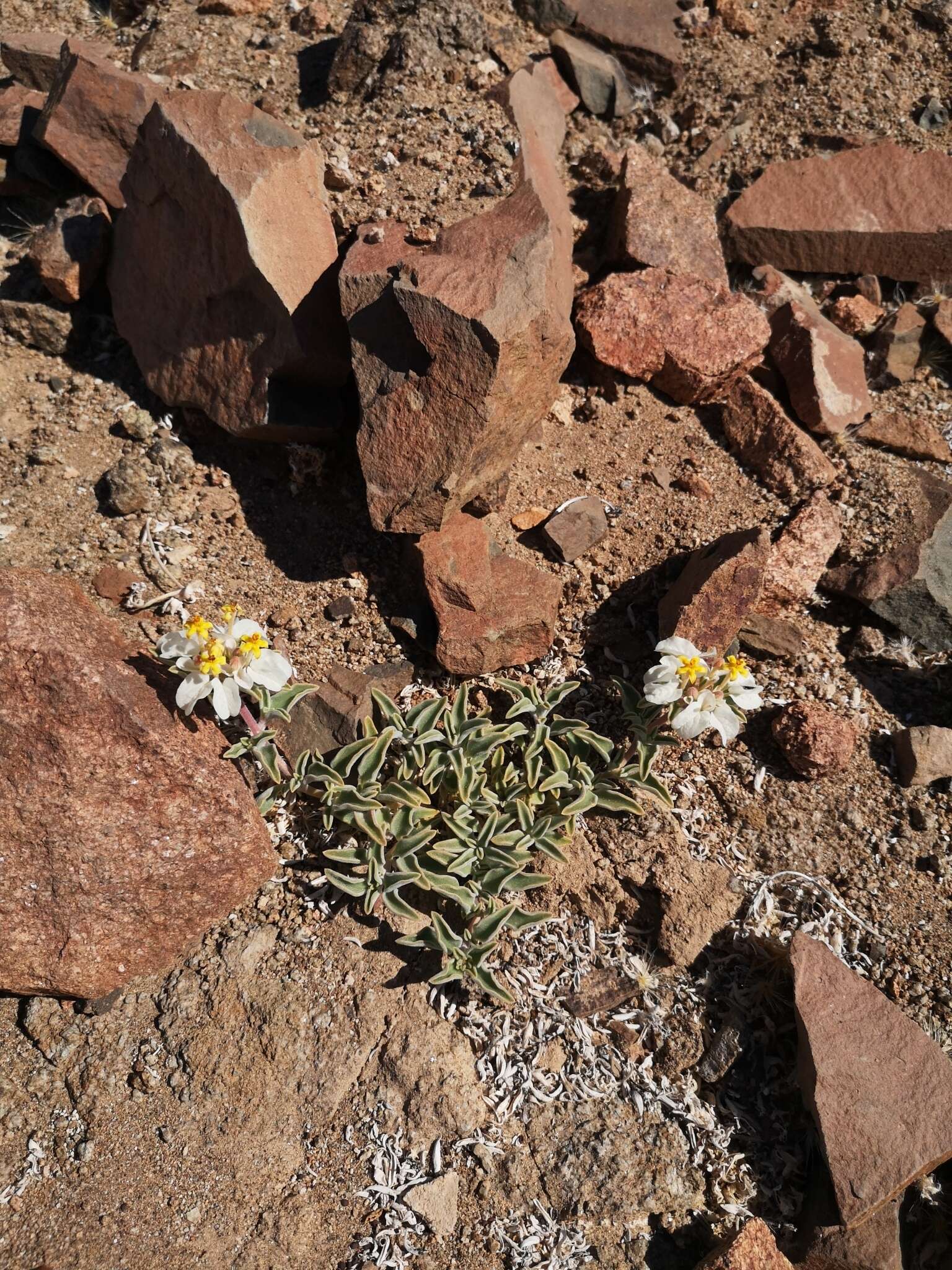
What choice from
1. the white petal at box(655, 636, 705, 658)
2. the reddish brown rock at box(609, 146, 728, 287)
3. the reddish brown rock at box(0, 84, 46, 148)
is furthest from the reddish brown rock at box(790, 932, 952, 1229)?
the reddish brown rock at box(0, 84, 46, 148)

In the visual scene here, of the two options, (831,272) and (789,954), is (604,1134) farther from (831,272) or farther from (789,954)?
(831,272)

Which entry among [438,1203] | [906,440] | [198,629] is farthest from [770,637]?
[438,1203]

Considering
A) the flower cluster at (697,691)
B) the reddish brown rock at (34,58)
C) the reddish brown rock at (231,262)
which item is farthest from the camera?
the reddish brown rock at (34,58)

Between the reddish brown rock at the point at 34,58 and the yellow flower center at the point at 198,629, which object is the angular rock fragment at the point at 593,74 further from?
the yellow flower center at the point at 198,629

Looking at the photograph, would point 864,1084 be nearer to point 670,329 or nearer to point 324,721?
point 324,721

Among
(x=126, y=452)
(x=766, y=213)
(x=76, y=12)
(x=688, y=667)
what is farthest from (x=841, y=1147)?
(x=76, y=12)

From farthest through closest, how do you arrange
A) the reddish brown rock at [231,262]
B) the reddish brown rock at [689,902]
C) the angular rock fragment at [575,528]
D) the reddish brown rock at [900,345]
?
1. the reddish brown rock at [900,345]
2. the angular rock fragment at [575,528]
3. the reddish brown rock at [231,262]
4. the reddish brown rock at [689,902]

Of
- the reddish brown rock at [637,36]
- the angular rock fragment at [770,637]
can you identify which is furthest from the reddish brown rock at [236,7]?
the angular rock fragment at [770,637]

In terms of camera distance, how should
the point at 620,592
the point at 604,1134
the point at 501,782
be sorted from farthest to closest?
1. the point at 620,592
2. the point at 501,782
3. the point at 604,1134
